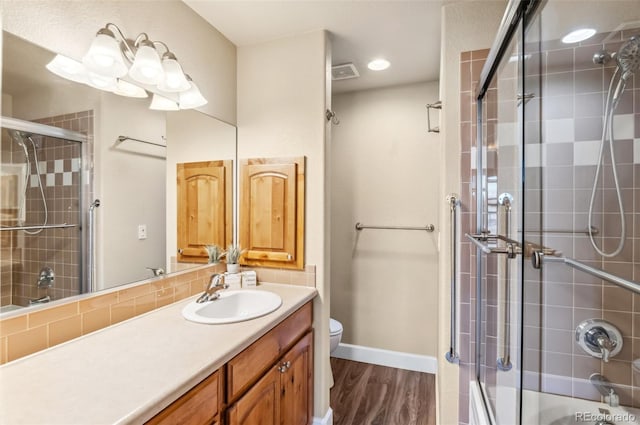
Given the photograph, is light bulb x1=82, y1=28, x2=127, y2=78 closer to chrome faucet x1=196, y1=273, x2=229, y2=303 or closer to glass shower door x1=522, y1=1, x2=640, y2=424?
chrome faucet x1=196, y1=273, x2=229, y2=303

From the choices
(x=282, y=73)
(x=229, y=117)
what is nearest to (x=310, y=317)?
(x=229, y=117)

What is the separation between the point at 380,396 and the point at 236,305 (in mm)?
1359

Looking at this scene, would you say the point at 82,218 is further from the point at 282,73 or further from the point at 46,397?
the point at 282,73

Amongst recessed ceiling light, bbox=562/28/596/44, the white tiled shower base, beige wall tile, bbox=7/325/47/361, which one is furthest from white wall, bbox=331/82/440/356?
beige wall tile, bbox=7/325/47/361

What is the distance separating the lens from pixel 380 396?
2.23 metres

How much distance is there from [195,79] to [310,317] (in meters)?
1.57

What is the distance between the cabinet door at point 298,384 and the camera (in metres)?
1.49

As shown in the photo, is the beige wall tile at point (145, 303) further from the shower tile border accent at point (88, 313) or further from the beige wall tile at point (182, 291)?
the beige wall tile at point (182, 291)

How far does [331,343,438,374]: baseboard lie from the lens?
2.53 meters

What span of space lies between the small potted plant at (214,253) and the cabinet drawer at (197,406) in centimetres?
98

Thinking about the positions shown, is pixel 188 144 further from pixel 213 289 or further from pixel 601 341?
pixel 601 341

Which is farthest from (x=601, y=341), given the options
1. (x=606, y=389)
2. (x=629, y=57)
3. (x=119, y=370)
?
(x=119, y=370)

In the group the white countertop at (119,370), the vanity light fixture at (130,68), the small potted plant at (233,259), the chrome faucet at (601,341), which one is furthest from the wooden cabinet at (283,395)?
the vanity light fixture at (130,68)

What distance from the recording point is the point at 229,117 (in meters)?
2.02
